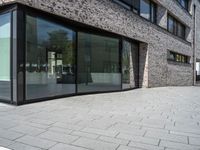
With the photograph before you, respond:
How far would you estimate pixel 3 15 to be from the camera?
322 inches

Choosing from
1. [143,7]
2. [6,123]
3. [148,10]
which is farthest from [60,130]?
[148,10]

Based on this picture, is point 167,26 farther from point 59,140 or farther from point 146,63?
point 59,140

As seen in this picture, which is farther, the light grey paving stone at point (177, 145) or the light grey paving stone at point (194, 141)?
the light grey paving stone at point (194, 141)

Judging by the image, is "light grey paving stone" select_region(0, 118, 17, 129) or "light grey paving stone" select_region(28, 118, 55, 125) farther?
"light grey paving stone" select_region(28, 118, 55, 125)

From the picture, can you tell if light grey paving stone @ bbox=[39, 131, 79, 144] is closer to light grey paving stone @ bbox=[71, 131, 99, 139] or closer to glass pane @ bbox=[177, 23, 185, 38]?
light grey paving stone @ bbox=[71, 131, 99, 139]

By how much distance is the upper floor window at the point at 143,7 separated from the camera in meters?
14.0

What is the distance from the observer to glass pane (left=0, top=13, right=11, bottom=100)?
26.2ft

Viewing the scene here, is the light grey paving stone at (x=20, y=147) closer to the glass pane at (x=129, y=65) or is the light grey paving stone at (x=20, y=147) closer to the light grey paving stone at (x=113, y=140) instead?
the light grey paving stone at (x=113, y=140)

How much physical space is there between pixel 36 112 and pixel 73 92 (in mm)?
4037

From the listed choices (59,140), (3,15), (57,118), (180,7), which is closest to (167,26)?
(180,7)

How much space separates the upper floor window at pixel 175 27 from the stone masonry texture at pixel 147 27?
520 millimetres

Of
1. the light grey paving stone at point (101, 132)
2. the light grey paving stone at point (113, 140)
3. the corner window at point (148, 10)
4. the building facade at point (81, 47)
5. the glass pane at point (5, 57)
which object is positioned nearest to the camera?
the light grey paving stone at point (113, 140)

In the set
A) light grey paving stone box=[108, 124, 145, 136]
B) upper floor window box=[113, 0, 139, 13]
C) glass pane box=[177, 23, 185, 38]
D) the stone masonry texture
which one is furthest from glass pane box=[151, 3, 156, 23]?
light grey paving stone box=[108, 124, 145, 136]

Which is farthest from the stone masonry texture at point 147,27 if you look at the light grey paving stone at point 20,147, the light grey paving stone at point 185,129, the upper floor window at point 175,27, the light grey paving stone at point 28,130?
the light grey paving stone at point 185,129
